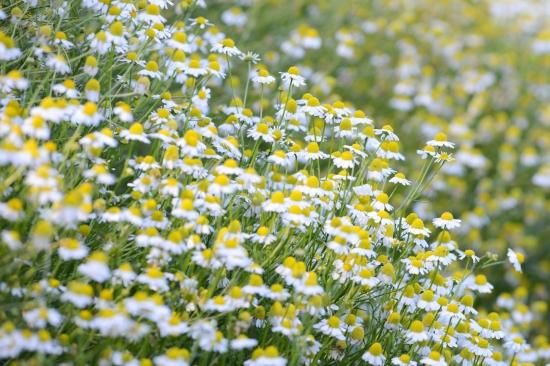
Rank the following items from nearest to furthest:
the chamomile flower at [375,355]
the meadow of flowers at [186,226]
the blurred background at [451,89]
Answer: the meadow of flowers at [186,226] → the chamomile flower at [375,355] → the blurred background at [451,89]

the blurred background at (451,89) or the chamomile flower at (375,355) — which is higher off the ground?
the chamomile flower at (375,355)

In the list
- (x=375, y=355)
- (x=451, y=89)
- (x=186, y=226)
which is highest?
(x=186, y=226)

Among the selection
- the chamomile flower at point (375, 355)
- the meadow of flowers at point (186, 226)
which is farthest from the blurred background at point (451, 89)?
the chamomile flower at point (375, 355)

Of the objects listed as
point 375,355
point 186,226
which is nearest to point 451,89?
point 375,355

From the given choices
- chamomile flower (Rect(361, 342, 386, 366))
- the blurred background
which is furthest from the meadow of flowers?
the blurred background

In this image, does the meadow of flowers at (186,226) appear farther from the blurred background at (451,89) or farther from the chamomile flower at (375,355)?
the blurred background at (451,89)

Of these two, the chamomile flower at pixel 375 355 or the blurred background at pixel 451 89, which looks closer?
the chamomile flower at pixel 375 355

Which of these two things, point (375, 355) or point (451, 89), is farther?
point (451, 89)

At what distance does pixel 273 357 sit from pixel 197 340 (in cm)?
23

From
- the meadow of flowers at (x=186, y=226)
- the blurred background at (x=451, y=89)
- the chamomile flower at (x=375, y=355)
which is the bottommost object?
the blurred background at (x=451, y=89)

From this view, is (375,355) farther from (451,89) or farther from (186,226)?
(451,89)

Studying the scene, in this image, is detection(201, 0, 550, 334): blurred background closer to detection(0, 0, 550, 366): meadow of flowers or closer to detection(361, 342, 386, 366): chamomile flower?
detection(0, 0, 550, 366): meadow of flowers

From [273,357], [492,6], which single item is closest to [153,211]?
[273,357]

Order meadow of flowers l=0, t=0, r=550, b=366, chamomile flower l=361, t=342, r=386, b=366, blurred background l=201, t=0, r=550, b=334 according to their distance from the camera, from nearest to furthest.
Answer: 1. meadow of flowers l=0, t=0, r=550, b=366
2. chamomile flower l=361, t=342, r=386, b=366
3. blurred background l=201, t=0, r=550, b=334
